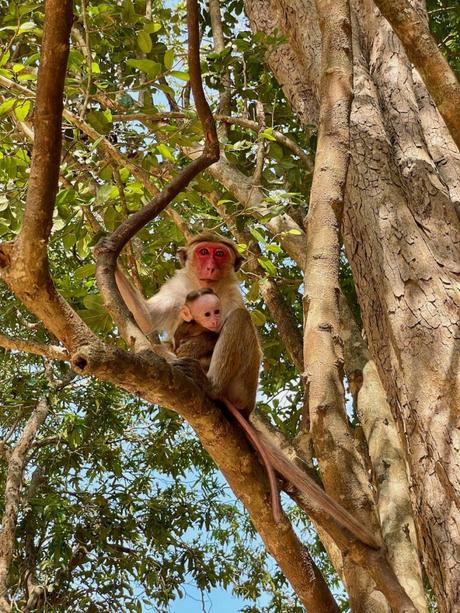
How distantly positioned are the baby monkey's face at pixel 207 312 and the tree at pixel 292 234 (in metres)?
0.44

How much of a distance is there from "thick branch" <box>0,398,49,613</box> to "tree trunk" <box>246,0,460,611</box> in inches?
175

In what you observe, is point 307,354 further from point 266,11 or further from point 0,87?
point 266,11

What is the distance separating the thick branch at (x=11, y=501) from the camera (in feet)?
23.6

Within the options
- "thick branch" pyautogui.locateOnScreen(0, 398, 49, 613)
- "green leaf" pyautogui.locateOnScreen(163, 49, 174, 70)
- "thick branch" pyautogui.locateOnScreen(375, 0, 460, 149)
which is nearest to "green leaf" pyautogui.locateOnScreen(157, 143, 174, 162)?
"green leaf" pyautogui.locateOnScreen(163, 49, 174, 70)

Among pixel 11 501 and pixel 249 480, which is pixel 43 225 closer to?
pixel 249 480

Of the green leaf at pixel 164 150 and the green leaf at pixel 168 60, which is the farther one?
the green leaf at pixel 164 150

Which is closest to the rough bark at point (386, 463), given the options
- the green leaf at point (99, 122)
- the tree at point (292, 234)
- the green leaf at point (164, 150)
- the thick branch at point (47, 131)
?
the tree at point (292, 234)

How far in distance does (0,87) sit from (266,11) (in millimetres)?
2739

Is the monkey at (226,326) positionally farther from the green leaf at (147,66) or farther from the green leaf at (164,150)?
the green leaf at (147,66)

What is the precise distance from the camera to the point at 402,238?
13.4ft

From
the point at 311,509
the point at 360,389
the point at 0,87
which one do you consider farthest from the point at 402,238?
the point at 0,87

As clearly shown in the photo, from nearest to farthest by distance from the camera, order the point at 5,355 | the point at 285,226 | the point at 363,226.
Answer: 1. the point at 363,226
2. the point at 285,226
3. the point at 5,355

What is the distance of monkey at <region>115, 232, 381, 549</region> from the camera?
2.93 metres

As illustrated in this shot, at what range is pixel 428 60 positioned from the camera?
322 cm
